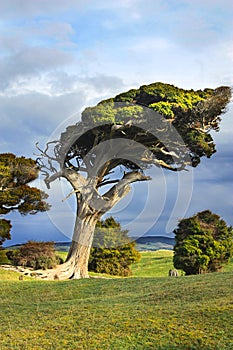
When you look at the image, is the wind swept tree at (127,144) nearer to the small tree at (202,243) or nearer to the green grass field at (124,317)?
the small tree at (202,243)

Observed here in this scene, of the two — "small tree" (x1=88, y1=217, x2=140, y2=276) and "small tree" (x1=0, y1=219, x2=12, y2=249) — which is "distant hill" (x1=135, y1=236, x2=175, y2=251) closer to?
"small tree" (x1=88, y1=217, x2=140, y2=276)

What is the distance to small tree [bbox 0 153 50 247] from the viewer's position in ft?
90.6

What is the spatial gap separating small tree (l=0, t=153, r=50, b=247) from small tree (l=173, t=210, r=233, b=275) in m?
8.92

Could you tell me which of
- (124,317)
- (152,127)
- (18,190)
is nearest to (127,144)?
(152,127)

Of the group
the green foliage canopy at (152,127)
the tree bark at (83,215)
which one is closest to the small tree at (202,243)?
the green foliage canopy at (152,127)

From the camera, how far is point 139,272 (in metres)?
38.1

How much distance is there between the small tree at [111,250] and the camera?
31.9 metres

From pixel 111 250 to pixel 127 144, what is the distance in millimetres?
9497

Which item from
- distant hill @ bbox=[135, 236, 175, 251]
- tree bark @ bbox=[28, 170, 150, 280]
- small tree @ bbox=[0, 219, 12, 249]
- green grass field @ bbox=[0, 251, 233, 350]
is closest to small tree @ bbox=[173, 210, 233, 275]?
distant hill @ bbox=[135, 236, 175, 251]

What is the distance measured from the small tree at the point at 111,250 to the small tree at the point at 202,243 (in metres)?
4.59

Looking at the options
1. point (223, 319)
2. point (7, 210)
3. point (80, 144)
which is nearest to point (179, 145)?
point (80, 144)

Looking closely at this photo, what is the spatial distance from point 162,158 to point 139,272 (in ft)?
44.4

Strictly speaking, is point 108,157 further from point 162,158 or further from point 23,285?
point 23,285

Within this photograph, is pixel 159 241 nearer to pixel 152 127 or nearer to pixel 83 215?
pixel 83 215
